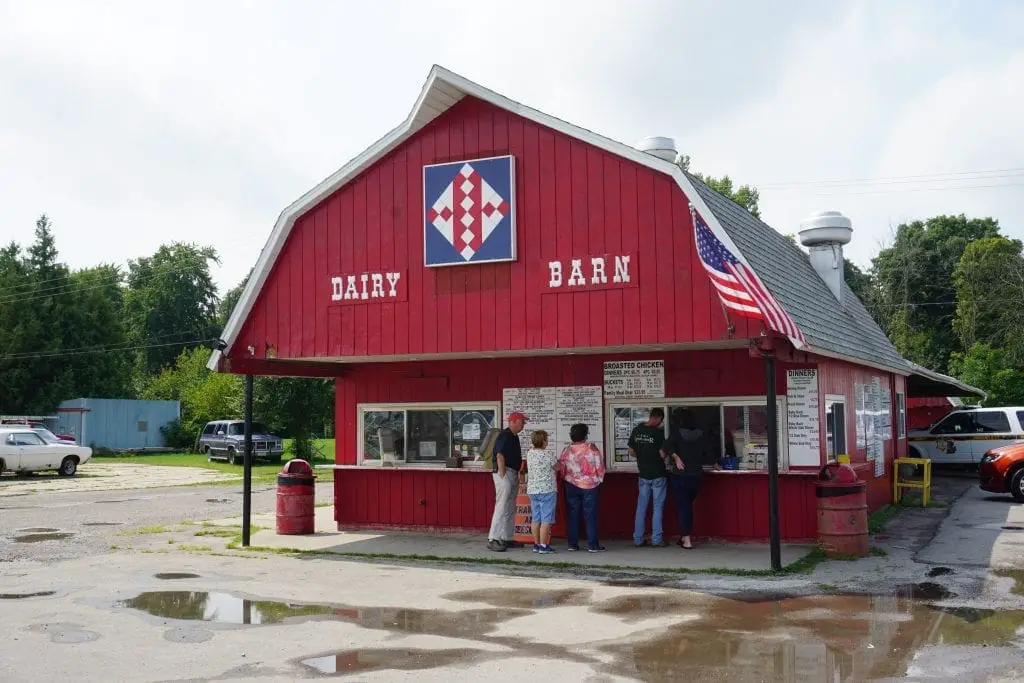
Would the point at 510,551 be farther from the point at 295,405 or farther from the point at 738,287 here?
the point at 295,405

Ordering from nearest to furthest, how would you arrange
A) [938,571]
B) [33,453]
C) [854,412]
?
[938,571] → [854,412] → [33,453]

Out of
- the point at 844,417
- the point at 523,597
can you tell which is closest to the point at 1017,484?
the point at 844,417

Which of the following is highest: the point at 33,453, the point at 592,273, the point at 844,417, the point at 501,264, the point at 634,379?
the point at 501,264

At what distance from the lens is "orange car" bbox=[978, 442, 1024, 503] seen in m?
A: 19.3

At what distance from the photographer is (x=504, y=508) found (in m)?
13.5

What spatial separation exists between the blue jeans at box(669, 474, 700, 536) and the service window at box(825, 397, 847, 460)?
2074 mm

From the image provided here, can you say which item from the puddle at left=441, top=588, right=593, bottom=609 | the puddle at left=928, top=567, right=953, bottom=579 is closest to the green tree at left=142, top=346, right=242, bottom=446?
the puddle at left=441, top=588, right=593, bottom=609

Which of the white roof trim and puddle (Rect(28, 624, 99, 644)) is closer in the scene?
puddle (Rect(28, 624, 99, 644))

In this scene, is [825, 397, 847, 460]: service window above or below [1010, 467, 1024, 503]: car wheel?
above

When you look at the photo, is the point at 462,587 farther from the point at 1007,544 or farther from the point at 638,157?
the point at 1007,544

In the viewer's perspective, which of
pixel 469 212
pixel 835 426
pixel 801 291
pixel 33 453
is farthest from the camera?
pixel 33 453

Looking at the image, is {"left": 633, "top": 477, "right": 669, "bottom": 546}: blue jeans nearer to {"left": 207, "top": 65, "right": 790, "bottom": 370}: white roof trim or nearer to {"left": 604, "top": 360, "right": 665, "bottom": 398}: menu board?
{"left": 604, "top": 360, "right": 665, "bottom": 398}: menu board

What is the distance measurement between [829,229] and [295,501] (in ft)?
37.1

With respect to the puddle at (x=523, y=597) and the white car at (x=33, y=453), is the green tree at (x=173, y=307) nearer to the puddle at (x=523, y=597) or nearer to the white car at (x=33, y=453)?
the white car at (x=33, y=453)
